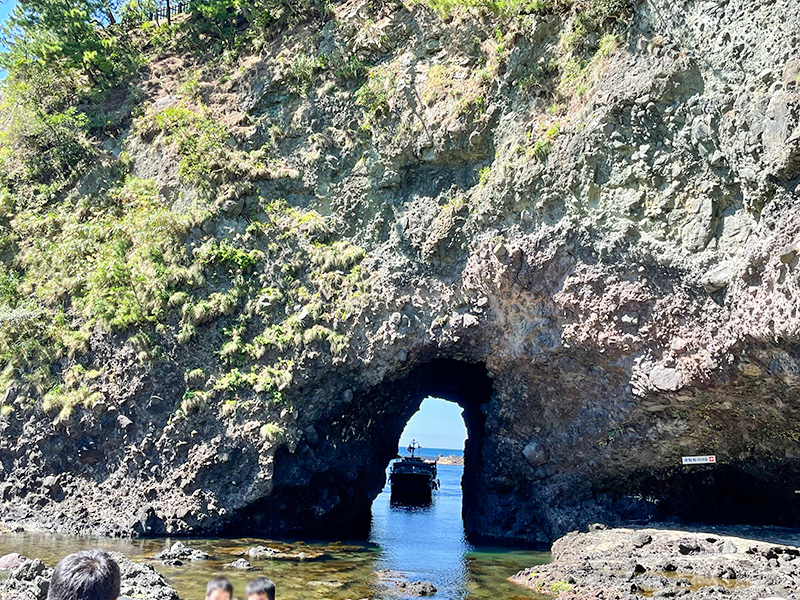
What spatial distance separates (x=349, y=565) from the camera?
15820 millimetres

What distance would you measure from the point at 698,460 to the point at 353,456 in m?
10.2

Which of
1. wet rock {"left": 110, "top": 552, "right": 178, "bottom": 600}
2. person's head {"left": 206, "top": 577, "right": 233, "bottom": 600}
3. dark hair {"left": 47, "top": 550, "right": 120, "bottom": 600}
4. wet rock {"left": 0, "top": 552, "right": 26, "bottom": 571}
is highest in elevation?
dark hair {"left": 47, "top": 550, "right": 120, "bottom": 600}

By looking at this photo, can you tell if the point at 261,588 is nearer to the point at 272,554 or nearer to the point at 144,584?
the point at 144,584

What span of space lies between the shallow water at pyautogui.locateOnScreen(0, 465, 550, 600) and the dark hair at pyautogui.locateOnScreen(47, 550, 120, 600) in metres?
9.11

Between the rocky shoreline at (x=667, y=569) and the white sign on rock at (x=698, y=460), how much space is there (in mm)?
2043

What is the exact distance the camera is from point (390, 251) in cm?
2039

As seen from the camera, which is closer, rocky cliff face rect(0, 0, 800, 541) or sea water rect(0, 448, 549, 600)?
sea water rect(0, 448, 549, 600)

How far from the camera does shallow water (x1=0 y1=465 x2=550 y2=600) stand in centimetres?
1326

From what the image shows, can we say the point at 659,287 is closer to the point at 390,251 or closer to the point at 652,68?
the point at 652,68

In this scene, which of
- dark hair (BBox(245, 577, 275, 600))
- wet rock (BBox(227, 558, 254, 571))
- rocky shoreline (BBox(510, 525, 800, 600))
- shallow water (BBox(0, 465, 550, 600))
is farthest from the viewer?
wet rock (BBox(227, 558, 254, 571))

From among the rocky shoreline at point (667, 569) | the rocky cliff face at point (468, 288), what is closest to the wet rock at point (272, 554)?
the rocky cliff face at point (468, 288)

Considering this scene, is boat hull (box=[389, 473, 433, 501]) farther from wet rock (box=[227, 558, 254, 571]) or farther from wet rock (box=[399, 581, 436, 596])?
wet rock (box=[399, 581, 436, 596])

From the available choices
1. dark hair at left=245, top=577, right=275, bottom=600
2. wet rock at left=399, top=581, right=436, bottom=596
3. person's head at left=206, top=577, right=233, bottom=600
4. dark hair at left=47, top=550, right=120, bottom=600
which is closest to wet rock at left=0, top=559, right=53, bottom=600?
wet rock at left=399, top=581, right=436, bottom=596

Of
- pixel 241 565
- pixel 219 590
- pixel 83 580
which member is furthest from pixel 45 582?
pixel 83 580
